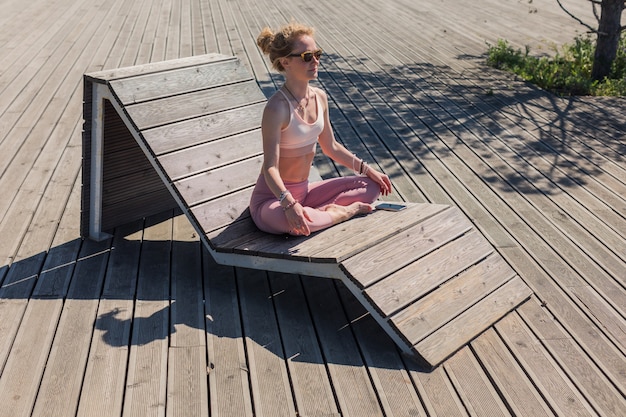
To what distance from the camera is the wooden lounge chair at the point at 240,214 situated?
3.58 metres

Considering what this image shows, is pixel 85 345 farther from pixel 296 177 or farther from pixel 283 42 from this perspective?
pixel 283 42

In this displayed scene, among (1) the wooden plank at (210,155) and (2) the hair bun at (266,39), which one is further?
(1) the wooden plank at (210,155)

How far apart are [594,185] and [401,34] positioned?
21.2 feet

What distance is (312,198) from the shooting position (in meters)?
4.13

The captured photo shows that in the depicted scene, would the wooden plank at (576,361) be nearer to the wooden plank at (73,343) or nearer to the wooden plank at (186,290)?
the wooden plank at (186,290)

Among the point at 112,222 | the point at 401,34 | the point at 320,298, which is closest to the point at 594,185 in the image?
the point at 320,298

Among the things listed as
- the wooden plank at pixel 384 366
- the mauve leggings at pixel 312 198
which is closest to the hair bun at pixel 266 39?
the mauve leggings at pixel 312 198

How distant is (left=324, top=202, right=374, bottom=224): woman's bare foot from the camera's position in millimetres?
4000

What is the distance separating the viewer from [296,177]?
13.1ft

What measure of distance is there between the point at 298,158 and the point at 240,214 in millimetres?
564

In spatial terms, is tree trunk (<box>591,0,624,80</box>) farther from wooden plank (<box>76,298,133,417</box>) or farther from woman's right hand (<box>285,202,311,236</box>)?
wooden plank (<box>76,298,133,417</box>)

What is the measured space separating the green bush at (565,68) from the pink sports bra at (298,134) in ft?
17.4

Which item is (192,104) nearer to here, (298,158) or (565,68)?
(298,158)

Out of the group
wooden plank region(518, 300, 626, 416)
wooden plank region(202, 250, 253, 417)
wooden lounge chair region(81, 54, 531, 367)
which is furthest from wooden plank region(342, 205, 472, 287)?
wooden plank region(202, 250, 253, 417)
